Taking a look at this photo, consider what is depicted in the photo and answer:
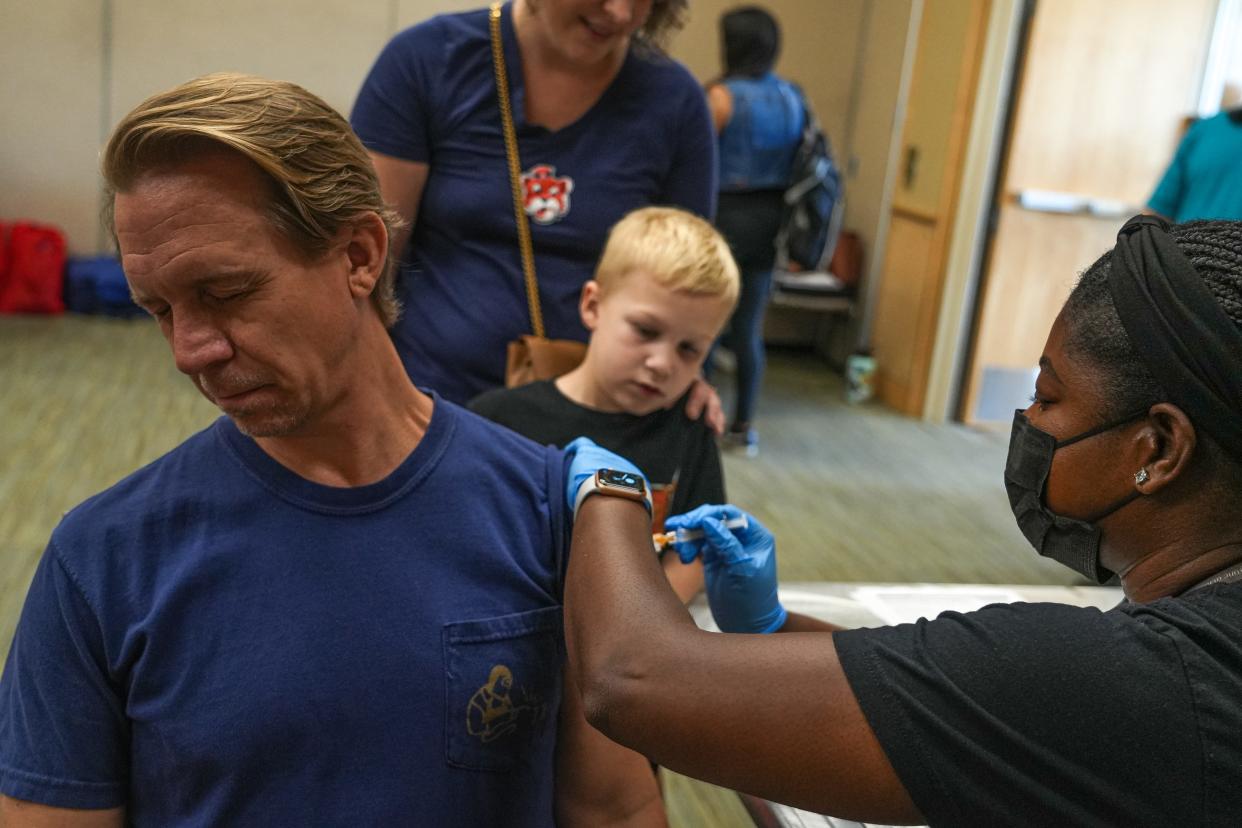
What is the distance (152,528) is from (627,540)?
1.33 feet

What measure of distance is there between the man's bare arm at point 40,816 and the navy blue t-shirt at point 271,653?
0.04 ft

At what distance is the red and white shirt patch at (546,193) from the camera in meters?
1.72

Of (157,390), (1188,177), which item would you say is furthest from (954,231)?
(157,390)

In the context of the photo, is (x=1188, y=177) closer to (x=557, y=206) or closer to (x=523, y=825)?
(x=557, y=206)

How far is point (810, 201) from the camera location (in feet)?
15.5

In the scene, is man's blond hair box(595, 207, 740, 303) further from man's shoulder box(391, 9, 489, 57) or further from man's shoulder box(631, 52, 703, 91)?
man's shoulder box(391, 9, 489, 57)

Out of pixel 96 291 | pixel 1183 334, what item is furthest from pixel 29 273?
pixel 1183 334

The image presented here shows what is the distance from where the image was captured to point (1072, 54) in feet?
16.0

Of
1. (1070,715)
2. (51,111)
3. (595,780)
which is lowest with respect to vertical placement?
(595,780)

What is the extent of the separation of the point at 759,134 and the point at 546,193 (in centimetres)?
290

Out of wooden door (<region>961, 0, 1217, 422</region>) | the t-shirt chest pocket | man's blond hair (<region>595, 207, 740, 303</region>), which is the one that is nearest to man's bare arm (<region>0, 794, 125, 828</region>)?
the t-shirt chest pocket

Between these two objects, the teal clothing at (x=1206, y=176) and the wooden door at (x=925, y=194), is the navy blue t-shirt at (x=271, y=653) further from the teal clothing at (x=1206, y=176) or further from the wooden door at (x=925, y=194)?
the wooden door at (x=925, y=194)

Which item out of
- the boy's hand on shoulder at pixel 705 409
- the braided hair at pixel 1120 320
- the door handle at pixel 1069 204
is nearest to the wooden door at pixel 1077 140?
the door handle at pixel 1069 204

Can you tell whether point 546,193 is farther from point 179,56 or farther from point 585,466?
point 179,56
